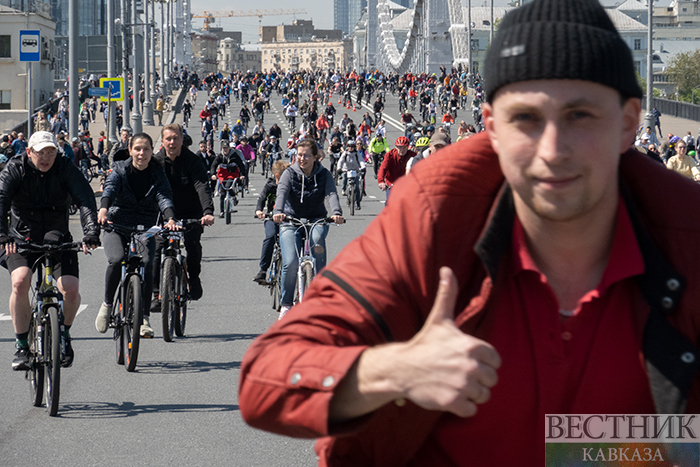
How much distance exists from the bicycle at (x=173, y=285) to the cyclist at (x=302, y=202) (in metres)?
0.85

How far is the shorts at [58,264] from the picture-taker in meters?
7.30

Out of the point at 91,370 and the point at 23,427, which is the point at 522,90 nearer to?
the point at 23,427

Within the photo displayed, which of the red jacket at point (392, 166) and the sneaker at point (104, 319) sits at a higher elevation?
the red jacket at point (392, 166)

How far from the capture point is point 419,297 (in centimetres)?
173

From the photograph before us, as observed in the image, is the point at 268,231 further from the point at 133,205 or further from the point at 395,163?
the point at 395,163

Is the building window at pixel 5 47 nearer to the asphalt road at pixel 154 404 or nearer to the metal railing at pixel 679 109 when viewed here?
the metal railing at pixel 679 109

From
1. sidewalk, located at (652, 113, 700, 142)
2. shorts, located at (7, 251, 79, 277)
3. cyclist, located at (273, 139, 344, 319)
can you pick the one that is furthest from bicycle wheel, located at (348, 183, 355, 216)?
sidewalk, located at (652, 113, 700, 142)

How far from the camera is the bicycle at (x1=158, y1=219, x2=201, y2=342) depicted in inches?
363

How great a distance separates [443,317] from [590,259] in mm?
381

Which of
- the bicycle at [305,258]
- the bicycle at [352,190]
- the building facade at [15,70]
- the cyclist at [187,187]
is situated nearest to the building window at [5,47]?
the building facade at [15,70]

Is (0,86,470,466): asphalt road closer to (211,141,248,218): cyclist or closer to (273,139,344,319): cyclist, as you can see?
(273,139,344,319): cyclist

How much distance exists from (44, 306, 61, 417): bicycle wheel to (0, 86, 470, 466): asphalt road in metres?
0.10

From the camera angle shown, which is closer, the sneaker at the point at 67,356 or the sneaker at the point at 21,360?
the sneaker at the point at 21,360

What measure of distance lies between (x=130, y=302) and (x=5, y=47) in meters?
65.5
